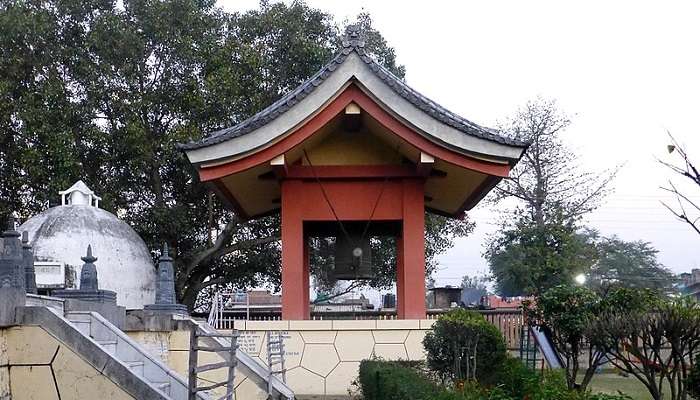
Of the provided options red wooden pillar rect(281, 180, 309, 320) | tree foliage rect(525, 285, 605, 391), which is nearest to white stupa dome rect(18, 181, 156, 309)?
red wooden pillar rect(281, 180, 309, 320)

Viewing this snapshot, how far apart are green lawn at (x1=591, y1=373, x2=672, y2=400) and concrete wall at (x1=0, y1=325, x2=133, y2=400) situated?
7722mm

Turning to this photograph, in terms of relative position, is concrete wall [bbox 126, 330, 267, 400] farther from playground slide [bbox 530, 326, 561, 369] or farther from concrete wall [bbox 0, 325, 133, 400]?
playground slide [bbox 530, 326, 561, 369]

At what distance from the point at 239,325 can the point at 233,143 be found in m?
3.29

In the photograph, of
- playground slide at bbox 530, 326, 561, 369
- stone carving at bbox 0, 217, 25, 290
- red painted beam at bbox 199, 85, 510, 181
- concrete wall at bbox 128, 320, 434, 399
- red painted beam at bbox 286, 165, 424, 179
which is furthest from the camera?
playground slide at bbox 530, 326, 561, 369

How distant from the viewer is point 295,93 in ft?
44.4

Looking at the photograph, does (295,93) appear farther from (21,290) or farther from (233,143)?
(21,290)

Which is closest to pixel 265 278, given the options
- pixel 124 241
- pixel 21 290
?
pixel 124 241

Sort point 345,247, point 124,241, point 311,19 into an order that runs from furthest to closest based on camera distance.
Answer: point 311,19
point 124,241
point 345,247

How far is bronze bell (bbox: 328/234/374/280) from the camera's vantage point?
602 inches


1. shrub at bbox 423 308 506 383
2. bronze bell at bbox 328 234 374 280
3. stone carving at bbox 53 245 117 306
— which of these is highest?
bronze bell at bbox 328 234 374 280

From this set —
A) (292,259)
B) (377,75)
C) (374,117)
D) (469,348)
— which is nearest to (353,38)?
(377,75)

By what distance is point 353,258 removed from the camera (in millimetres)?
15320

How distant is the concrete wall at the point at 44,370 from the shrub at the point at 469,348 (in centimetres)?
492

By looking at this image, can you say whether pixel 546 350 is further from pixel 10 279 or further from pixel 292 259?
pixel 10 279
